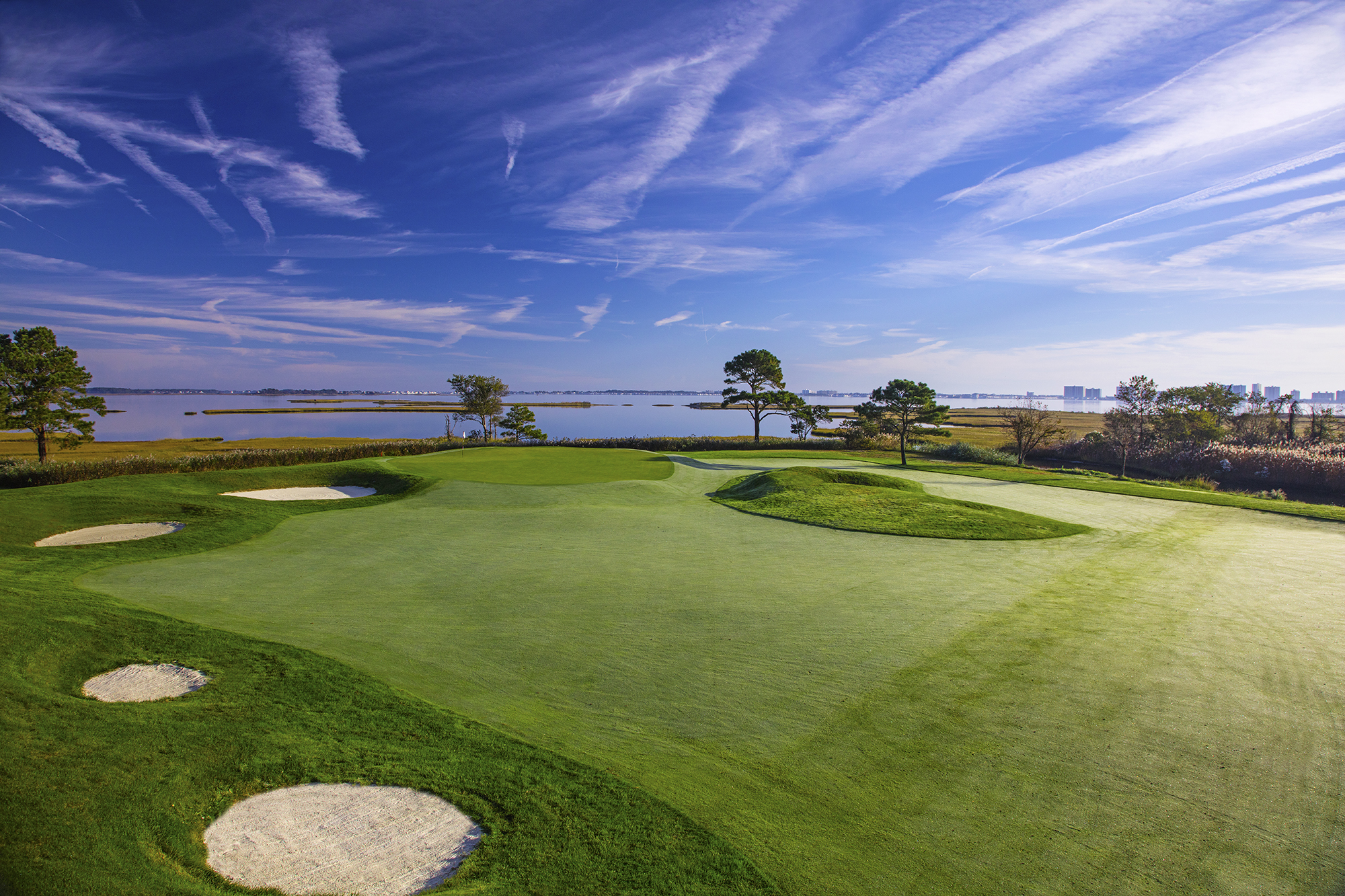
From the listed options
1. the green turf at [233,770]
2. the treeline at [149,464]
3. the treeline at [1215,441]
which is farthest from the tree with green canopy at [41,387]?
the treeline at [1215,441]

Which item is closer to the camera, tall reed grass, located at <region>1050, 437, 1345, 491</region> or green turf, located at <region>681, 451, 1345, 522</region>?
green turf, located at <region>681, 451, 1345, 522</region>

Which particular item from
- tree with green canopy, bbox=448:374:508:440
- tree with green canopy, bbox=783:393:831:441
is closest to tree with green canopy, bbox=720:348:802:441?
tree with green canopy, bbox=783:393:831:441

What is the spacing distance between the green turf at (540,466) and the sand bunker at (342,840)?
14.7m

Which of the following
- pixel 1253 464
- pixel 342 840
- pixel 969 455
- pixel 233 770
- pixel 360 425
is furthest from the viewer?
pixel 360 425

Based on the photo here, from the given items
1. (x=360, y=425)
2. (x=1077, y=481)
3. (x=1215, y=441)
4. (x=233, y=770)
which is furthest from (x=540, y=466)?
(x=360, y=425)

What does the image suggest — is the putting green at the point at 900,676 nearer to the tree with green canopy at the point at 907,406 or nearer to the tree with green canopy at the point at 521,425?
the tree with green canopy at the point at 907,406

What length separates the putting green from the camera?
3434 mm

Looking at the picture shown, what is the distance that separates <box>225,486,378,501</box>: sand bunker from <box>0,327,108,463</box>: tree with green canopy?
1724cm

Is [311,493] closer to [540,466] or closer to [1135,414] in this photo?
[540,466]

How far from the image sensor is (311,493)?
1744cm

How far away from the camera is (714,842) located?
326cm

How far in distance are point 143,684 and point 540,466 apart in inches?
669

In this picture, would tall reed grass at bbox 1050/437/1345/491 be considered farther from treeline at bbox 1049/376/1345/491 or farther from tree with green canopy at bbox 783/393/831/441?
tree with green canopy at bbox 783/393/831/441

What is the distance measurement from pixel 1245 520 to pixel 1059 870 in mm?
15024
